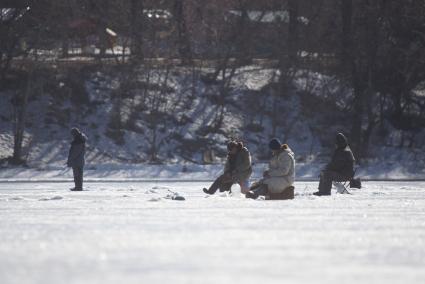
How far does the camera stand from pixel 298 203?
16953mm

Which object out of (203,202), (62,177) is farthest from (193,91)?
(203,202)

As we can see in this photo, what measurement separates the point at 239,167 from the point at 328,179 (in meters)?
1.78

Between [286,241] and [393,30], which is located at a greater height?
[393,30]

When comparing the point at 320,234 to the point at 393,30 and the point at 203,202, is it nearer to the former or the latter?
the point at 203,202

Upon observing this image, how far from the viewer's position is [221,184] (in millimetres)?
20641

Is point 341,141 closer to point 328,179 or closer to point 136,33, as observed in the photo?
point 328,179

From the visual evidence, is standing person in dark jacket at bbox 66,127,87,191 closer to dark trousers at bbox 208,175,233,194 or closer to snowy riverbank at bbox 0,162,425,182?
dark trousers at bbox 208,175,233,194

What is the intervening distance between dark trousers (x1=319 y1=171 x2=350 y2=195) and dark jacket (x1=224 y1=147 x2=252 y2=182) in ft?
4.76

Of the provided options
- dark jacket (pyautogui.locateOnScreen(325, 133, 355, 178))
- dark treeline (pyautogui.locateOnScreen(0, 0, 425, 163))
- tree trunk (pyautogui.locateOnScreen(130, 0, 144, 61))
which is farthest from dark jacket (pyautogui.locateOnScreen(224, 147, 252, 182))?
tree trunk (pyautogui.locateOnScreen(130, 0, 144, 61))

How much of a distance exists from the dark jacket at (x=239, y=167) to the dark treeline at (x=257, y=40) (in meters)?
15.7

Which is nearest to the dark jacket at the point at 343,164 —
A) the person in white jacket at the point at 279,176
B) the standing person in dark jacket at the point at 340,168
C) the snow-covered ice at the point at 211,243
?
the standing person in dark jacket at the point at 340,168

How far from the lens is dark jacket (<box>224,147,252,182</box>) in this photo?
2055 centimetres

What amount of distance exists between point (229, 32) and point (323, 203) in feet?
91.2

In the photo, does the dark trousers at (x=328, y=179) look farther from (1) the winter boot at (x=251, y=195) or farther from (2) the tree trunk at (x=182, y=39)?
(2) the tree trunk at (x=182, y=39)
